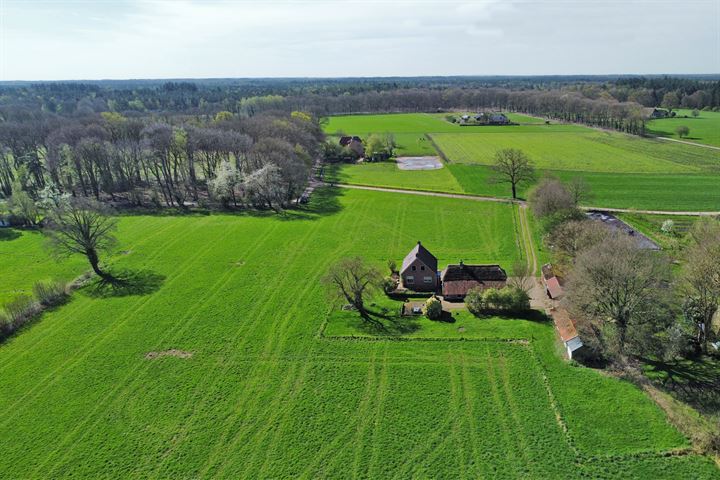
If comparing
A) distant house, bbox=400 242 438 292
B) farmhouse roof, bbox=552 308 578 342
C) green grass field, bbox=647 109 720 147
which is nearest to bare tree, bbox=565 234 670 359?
farmhouse roof, bbox=552 308 578 342

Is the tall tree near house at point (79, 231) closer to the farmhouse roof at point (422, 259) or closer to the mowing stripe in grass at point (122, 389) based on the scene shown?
the mowing stripe in grass at point (122, 389)

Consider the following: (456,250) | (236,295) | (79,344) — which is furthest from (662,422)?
A: (79,344)

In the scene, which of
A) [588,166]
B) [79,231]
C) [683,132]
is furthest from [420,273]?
[683,132]

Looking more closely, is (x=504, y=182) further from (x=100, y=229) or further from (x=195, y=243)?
(x=100, y=229)

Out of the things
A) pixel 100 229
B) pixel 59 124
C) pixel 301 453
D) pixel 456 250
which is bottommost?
pixel 301 453

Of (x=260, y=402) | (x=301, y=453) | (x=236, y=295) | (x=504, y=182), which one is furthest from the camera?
(x=504, y=182)

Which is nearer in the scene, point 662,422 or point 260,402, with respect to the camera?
point 662,422
